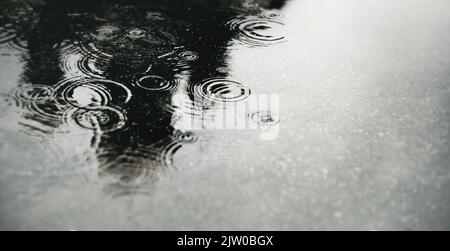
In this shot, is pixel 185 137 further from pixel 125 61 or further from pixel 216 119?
pixel 125 61

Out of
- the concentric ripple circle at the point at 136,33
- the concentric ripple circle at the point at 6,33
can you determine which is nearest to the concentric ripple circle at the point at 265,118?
the concentric ripple circle at the point at 136,33

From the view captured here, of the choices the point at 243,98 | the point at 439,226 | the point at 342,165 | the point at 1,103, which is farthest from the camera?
the point at 243,98

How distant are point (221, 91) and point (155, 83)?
1.53 ft

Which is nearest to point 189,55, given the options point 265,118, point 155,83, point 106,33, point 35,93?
point 155,83

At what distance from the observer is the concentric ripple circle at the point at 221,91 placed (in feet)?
8.81

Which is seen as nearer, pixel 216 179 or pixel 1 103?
Result: pixel 216 179

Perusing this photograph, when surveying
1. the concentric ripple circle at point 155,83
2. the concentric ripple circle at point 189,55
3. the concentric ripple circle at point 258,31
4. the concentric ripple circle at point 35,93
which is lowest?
the concentric ripple circle at point 35,93

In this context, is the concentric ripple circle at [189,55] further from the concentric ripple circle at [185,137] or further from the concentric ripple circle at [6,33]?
the concentric ripple circle at [6,33]

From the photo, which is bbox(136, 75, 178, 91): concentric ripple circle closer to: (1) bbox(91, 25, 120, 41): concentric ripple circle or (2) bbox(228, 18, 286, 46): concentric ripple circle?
(1) bbox(91, 25, 120, 41): concentric ripple circle

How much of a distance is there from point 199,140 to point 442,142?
4.97 feet

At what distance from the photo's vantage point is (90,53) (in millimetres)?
2992

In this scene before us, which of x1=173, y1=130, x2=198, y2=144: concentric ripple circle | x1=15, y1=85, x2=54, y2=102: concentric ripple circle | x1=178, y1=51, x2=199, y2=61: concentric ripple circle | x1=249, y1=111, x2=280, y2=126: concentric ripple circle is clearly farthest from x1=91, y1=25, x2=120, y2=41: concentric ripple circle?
x1=249, y1=111, x2=280, y2=126: concentric ripple circle

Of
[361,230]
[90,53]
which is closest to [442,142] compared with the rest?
[361,230]
